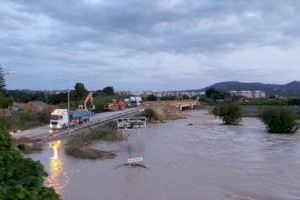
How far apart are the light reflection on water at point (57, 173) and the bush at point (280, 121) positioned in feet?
102

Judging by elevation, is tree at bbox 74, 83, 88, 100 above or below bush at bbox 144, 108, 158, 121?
above

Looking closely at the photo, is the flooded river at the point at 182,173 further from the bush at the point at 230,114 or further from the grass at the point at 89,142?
the bush at the point at 230,114

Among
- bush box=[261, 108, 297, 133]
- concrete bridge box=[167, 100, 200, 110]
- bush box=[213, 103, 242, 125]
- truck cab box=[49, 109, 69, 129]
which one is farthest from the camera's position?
concrete bridge box=[167, 100, 200, 110]

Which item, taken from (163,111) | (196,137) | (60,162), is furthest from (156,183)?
(163,111)

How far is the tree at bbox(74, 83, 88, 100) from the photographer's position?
334ft

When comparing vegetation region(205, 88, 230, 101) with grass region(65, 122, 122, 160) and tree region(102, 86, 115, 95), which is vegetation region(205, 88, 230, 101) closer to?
tree region(102, 86, 115, 95)

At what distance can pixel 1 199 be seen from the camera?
17.2ft

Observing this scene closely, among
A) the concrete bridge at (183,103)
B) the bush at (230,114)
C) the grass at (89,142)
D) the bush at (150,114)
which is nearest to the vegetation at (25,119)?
the grass at (89,142)

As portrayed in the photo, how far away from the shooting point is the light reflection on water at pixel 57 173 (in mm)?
23681

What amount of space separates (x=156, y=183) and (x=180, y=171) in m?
3.98

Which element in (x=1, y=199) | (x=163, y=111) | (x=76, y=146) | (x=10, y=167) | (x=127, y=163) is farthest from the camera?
(x=163, y=111)

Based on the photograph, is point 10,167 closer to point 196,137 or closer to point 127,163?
point 127,163

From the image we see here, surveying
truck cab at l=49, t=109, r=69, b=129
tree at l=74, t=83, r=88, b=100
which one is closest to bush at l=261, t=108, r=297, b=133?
truck cab at l=49, t=109, r=69, b=129

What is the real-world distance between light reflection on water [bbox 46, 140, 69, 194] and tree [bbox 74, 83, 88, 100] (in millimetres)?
64457
